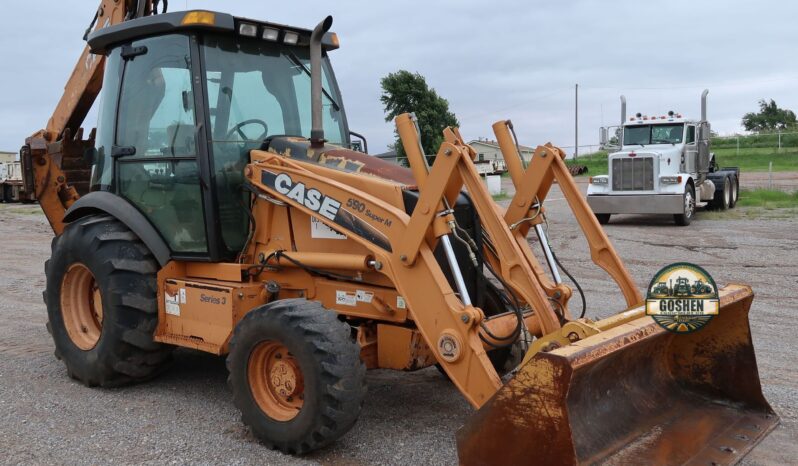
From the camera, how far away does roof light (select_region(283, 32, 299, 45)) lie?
5.37 meters

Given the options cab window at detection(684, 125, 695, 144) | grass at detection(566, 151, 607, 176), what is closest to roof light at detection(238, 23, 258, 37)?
cab window at detection(684, 125, 695, 144)

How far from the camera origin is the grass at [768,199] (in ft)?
63.1

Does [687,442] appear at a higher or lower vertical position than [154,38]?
lower

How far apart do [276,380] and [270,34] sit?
2519 mm

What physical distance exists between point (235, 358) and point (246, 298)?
22.7 inches

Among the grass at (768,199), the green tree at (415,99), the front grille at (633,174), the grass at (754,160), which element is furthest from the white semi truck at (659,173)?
the green tree at (415,99)

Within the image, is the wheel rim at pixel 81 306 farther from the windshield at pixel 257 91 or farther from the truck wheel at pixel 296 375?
the truck wheel at pixel 296 375

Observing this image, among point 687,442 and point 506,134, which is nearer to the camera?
point 687,442

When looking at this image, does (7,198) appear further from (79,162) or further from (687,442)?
(687,442)

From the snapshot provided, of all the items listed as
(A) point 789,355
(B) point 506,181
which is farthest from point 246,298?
(B) point 506,181

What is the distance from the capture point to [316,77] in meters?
4.72

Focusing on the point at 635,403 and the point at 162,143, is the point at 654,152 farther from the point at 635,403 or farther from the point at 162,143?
the point at 162,143

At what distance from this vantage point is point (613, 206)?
1677 centimetres

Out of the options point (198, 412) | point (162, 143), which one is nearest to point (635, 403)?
point (198, 412)
